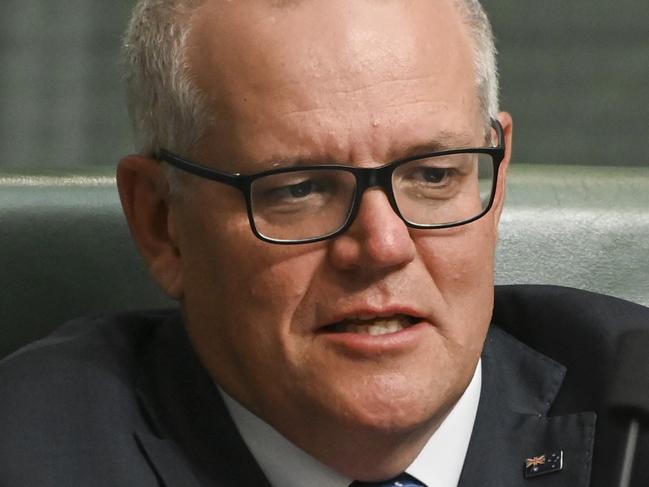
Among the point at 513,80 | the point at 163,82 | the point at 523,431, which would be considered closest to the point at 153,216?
the point at 163,82

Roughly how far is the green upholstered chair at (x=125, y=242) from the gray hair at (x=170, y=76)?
9.1 inches

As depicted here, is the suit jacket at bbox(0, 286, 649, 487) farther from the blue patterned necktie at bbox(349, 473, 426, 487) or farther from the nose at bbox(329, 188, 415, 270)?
the nose at bbox(329, 188, 415, 270)

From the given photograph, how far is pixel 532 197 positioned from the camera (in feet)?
6.03

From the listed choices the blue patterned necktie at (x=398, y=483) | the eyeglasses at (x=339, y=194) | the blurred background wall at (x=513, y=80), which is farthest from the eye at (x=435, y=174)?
the blurred background wall at (x=513, y=80)

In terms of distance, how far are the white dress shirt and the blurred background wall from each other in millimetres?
1023

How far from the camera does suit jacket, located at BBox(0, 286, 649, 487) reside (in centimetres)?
138

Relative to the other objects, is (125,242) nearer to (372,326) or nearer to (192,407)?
(192,407)

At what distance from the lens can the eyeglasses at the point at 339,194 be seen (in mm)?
1333

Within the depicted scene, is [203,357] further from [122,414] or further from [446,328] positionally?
[446,328]

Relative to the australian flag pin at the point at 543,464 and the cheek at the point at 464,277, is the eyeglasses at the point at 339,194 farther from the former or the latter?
the australian flag pin at the point at 543,464

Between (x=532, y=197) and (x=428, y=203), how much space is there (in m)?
0.49

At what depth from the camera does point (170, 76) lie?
1.45 m

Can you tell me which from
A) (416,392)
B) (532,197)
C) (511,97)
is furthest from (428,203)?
(511,97)

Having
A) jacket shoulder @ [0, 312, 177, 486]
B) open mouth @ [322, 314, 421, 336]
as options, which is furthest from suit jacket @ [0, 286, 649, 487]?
open mouth @ [322, 314, 421, 336]
